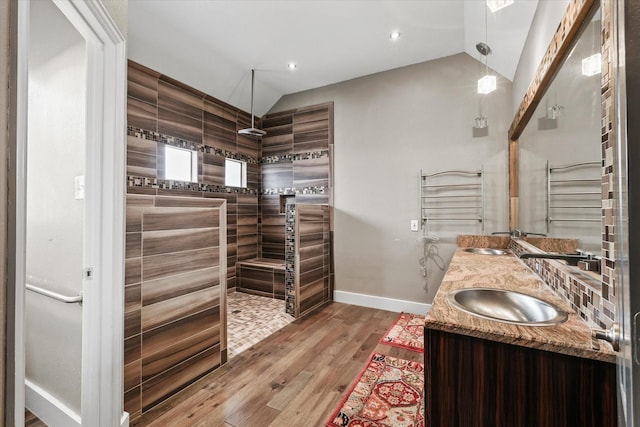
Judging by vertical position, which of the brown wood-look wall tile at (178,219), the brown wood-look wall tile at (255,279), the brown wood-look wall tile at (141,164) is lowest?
the brown wood-look wall tile at (255,279)

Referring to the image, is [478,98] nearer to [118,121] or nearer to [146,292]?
[118,121]

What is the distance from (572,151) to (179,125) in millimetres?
3625

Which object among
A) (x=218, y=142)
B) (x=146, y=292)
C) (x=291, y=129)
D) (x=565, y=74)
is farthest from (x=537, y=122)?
(x=218, y=142)

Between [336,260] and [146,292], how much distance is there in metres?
2.47

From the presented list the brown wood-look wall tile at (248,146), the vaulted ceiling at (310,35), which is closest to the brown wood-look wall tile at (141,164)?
the vaulted ceiling at (310,35)

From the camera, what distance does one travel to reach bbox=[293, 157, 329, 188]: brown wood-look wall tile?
3855 mm

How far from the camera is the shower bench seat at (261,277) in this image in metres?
3.80

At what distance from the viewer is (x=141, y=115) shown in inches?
115

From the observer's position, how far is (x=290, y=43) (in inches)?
115

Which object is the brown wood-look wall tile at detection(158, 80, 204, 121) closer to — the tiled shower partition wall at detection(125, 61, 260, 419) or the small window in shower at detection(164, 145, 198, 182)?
the tiled shower partition wall at detection(125, 61, 260, 419)

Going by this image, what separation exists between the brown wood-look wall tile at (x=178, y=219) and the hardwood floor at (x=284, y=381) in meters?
1.09

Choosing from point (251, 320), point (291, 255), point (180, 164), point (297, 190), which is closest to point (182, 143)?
point (180, 164)

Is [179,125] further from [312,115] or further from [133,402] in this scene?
[133,402]

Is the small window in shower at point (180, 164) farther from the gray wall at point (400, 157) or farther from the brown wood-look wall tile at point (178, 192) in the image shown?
the gray wall at point (400, 157)
